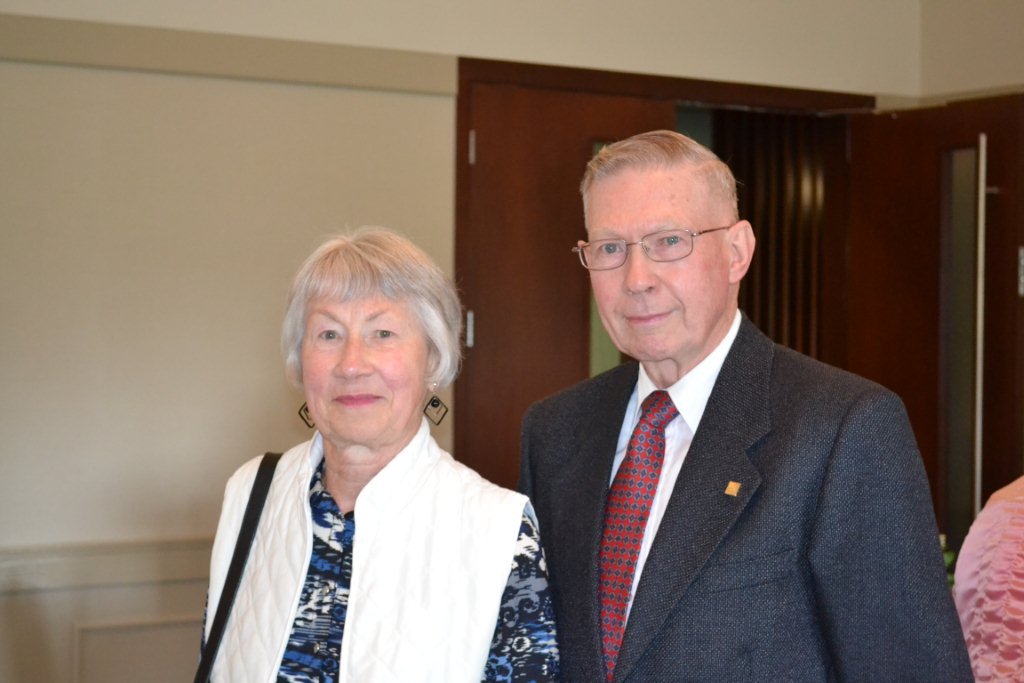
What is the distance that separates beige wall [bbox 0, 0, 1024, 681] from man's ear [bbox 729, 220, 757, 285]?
7.10 ft

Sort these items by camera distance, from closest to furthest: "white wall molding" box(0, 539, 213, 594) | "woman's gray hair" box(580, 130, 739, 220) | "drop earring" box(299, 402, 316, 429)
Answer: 1. "woman's gray hair" box(580, 130, 739, 220)
2. "drop earring" box(299, 402, 316, 429)
3. "white wall molding" box(0, 539, 213, 594)

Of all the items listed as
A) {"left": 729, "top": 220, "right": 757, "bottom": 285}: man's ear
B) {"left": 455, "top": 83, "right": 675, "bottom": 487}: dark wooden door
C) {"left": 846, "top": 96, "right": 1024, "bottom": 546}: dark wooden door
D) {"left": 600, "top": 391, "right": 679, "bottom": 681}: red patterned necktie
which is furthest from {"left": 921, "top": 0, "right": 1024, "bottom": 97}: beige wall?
{"left": 600, "top": 391, "right": 679, "bottom": 681}: red patterned necktie

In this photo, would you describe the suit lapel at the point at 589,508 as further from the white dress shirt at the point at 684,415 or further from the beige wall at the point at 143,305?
the beige wall at the point at 143,305

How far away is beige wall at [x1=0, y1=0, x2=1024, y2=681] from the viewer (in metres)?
3.66

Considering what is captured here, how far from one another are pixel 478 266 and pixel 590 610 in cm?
251

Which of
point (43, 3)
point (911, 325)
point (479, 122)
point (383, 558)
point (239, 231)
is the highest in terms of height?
point (43, 3)

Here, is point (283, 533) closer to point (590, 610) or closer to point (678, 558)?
point (590, 610)

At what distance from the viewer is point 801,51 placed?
4.78 meters

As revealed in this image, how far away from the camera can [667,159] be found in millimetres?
1921

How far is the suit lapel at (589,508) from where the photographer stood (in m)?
1.88

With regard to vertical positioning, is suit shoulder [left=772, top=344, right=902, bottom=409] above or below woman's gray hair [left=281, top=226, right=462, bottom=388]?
below

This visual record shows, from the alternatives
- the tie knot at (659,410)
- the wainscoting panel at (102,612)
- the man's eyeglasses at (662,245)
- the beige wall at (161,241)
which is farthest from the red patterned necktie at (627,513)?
the wainscoting panel at (102,612)

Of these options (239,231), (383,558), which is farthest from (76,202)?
(383,558)

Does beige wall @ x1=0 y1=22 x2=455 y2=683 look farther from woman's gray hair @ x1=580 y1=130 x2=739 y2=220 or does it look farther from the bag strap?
woman's gray hair @ x1=580 y1=130 x2=739 y2=220
